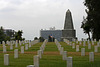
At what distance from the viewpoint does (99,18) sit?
1597 inches

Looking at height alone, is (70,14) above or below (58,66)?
above

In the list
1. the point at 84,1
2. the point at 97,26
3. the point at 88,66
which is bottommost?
the point at 88,66

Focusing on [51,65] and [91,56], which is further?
[91,56]

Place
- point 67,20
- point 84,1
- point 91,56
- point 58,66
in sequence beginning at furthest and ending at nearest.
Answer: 1. point 67,20
2. point 84,1
3. point 91,56
4. point 58,66

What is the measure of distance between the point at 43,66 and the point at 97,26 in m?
30.0

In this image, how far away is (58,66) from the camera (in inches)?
550

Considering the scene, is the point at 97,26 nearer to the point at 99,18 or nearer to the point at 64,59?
the point at 99,18

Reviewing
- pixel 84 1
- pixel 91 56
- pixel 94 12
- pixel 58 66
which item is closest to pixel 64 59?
pixel 91 56

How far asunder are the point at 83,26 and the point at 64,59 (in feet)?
181

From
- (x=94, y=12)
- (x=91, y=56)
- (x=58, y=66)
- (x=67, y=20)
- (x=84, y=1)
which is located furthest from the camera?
(x=67, y=20)

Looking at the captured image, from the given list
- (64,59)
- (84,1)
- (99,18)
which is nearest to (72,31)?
(84,1)

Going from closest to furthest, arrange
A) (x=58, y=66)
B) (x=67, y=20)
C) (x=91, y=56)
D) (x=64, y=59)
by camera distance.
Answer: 1. (x=58, y=66)
2. (x=91, y=56)
3. (x=64, y=59)
4. (x=67, y=20)

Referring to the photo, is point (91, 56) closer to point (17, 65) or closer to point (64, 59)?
point (64, 59)

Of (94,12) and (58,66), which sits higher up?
(94,12)
